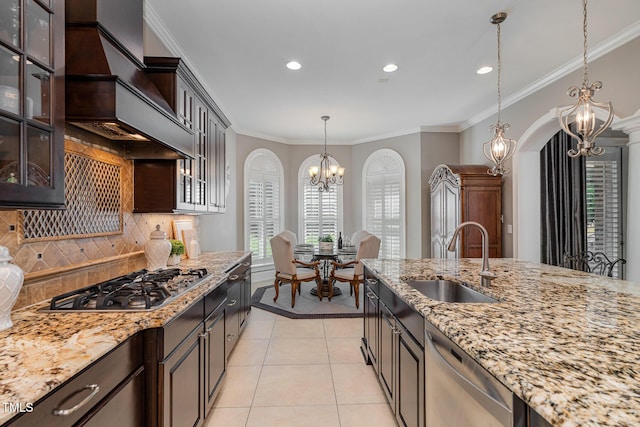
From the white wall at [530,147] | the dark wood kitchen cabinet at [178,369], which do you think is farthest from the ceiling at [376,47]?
the dark wood kitchen cabinet at [178,369]

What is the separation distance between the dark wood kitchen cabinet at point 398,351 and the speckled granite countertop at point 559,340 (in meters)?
0.16

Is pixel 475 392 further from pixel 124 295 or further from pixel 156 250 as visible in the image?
pixel 156 250

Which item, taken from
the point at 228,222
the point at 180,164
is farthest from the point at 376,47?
the point at 228,222

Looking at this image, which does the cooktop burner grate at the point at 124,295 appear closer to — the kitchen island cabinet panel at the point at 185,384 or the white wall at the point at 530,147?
the kitchen island cabinet panel at the point at 185,384

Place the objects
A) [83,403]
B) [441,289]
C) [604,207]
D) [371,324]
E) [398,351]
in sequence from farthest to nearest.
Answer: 1. [604,207]
2. [371,324]
3. [441,289]
4. [398,351]
5. [83,403]

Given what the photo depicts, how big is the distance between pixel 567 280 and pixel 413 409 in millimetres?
1289

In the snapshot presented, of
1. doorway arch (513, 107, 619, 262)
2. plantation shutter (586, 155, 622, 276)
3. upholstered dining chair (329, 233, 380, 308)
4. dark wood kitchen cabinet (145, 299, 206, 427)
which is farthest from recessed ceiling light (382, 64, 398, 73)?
plantation shutter (586, 155, 622, 276)

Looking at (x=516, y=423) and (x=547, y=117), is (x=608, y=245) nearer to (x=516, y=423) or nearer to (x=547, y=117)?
(x=547, y=117)

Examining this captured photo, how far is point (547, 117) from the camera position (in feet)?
11.7

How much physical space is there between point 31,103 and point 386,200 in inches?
222

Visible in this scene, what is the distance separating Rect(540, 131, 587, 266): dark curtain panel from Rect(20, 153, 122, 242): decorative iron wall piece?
5.08 m

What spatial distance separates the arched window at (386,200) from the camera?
600cm

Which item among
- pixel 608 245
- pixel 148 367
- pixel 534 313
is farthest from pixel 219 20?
pixel 608 245

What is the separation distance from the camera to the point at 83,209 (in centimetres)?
186
